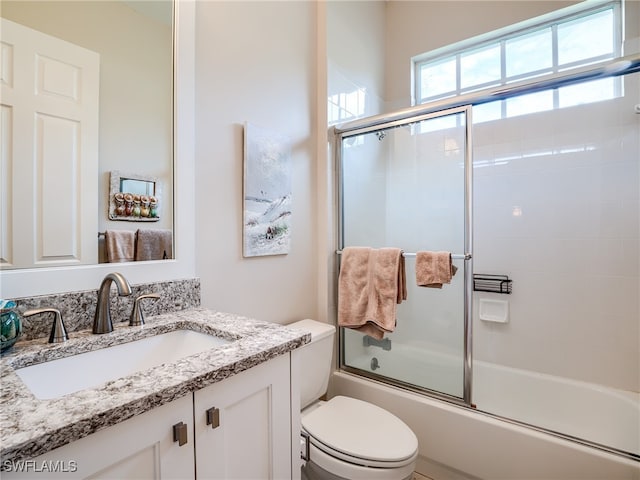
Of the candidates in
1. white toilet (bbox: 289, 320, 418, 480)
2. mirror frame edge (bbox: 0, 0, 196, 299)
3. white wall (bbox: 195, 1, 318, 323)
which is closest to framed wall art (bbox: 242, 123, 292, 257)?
white wall (bbox: 195, 1, 318, 323)

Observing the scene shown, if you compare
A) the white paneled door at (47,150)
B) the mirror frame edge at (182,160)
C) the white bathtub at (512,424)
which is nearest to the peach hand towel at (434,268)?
the white bathtub at (512,424)

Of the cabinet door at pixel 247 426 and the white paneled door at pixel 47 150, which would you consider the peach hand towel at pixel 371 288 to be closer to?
the cabinet door at pixel 247 426

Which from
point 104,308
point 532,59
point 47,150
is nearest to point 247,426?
point 104,308

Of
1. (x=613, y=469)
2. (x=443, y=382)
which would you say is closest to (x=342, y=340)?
(x=443, y=382)

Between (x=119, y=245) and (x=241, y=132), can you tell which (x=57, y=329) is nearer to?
(x=119, y=245)

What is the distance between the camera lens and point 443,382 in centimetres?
168

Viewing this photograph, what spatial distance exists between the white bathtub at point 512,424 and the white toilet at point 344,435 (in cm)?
35

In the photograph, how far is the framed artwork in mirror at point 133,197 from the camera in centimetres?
101

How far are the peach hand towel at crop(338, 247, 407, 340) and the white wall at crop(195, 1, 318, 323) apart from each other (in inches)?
8.0

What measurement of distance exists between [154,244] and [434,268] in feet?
4.08

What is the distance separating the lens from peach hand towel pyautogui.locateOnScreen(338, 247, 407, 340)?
164 cm

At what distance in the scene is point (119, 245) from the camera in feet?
3.37

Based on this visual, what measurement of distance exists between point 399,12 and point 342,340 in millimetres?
2546

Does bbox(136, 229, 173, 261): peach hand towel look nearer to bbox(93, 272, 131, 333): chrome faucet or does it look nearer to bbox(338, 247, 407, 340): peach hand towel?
bbox(93, 272, 131, 333): chrome faucet
